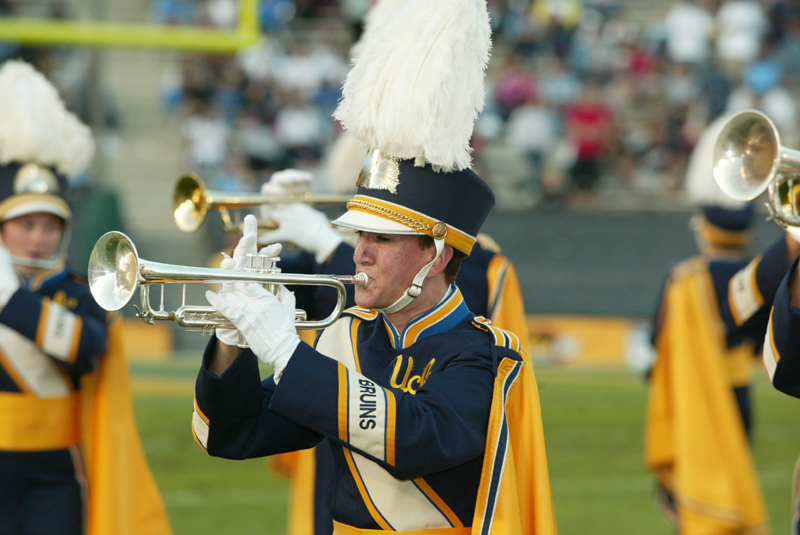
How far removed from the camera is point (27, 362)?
3955mm

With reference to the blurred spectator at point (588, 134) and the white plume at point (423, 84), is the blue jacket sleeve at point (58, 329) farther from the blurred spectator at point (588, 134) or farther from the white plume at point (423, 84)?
the blurred spectator at point (588, 134)

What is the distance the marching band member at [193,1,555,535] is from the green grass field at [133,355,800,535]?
3607 millimetres

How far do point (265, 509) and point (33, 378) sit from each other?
2803 mm

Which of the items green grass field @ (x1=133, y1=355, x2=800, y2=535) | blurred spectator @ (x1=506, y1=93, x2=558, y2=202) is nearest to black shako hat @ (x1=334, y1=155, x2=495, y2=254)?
green grass field @ (x1=133, y1=355, x2=800, y2=535)

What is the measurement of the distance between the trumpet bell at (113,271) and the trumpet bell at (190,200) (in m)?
1.46

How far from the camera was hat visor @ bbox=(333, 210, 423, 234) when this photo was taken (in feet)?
8.20

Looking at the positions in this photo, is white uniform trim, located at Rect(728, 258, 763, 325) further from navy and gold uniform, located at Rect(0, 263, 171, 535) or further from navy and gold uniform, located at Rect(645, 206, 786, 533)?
navy and gold uniform, located at Rect(0, 263, 171, 535)

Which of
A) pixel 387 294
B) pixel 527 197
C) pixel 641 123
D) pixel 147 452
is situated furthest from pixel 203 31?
pixel 641 123

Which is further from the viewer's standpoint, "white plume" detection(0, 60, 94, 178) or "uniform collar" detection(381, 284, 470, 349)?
"white plume" detection(0, 60, 94, 178)

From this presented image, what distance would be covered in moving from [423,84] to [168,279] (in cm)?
75

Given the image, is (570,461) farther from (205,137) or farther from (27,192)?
(205,137)

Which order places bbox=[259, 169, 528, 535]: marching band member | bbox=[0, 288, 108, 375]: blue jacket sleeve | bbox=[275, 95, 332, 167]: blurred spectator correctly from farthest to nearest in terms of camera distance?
bbox=[275, 95, 332, 167]: blurred spectator → bbox=[0, 288, 108, 375]: blue jacket sleeve → bbox=[259, 169, 528, 535]: marching band member

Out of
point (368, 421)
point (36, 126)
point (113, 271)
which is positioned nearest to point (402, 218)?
point (368, 421)

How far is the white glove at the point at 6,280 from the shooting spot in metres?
3.78
